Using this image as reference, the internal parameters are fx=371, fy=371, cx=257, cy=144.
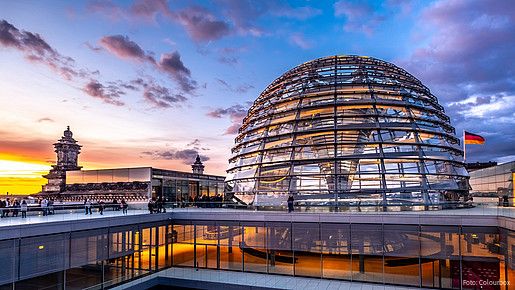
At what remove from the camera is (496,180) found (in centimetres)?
5684

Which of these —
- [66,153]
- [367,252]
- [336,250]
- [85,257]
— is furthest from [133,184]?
[66,153]

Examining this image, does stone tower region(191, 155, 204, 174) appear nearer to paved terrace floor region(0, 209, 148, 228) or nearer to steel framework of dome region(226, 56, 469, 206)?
steel framework of dome region(226, 56, 469, 206)

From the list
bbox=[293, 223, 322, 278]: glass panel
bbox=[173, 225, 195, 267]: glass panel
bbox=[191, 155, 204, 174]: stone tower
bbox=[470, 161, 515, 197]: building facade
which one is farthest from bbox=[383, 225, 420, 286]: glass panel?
bbox=[191, 155, 204, 174]: stone tower

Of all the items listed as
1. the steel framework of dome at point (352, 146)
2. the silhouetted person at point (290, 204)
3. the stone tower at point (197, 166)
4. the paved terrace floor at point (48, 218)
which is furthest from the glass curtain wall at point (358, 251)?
the stone tower at point (197, 166)

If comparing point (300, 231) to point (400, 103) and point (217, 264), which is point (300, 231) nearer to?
point (217, 264)

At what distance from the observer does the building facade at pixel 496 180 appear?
157 feet

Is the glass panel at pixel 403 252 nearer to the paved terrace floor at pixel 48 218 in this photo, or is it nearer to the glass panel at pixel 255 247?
the glass panel at pixel 255 247

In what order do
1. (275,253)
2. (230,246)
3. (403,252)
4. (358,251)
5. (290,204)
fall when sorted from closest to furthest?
(403,252) → (358,251) → (290,204) → (275,253) → (230,246)

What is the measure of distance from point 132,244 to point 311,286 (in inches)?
486

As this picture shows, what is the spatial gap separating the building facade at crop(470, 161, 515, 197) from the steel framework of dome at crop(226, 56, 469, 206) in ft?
66.3

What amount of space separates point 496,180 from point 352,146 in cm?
4181

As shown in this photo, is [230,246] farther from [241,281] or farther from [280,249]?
[280,249]

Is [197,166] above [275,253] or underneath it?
above

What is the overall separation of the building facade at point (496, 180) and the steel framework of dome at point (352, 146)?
20.2 metres
